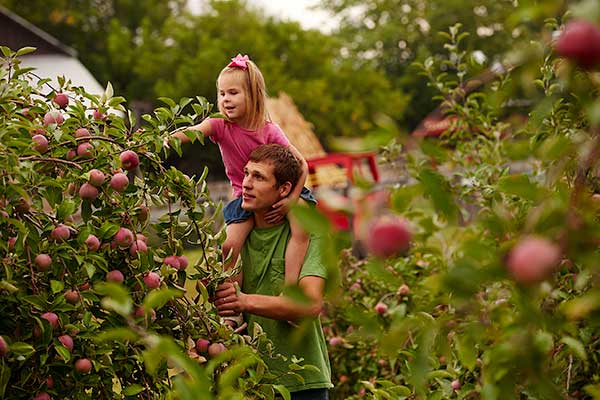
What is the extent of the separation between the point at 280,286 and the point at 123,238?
0.90m

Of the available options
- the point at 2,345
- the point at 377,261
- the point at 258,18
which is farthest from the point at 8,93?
the point at 258,18

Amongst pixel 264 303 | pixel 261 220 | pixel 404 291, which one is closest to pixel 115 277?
pixel 264 303

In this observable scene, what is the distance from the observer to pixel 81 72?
16016 mm

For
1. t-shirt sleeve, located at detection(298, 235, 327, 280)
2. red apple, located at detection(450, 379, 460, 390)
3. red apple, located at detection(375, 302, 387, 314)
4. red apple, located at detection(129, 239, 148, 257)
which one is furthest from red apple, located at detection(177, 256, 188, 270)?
red apple, located at detection(375, 302, 387, 314)

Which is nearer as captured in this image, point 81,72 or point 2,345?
point 2,345

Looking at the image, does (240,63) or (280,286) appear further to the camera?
(240,63)

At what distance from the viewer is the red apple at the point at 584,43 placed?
32.5 inches

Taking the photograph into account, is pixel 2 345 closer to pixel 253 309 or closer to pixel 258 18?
pixel 253 309

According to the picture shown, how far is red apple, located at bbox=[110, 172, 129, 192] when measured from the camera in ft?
6.82

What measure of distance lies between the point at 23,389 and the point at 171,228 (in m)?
0.56

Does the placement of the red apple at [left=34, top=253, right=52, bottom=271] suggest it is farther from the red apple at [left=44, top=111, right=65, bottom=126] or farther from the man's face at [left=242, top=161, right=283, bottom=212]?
the man's face at [left=242, top=161, right=283, bottom=212]

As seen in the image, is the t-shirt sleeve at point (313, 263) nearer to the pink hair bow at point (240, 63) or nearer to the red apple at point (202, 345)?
the red apple at point (202, 345)

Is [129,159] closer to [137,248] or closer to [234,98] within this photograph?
[137,248]

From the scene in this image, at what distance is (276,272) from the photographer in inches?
114
